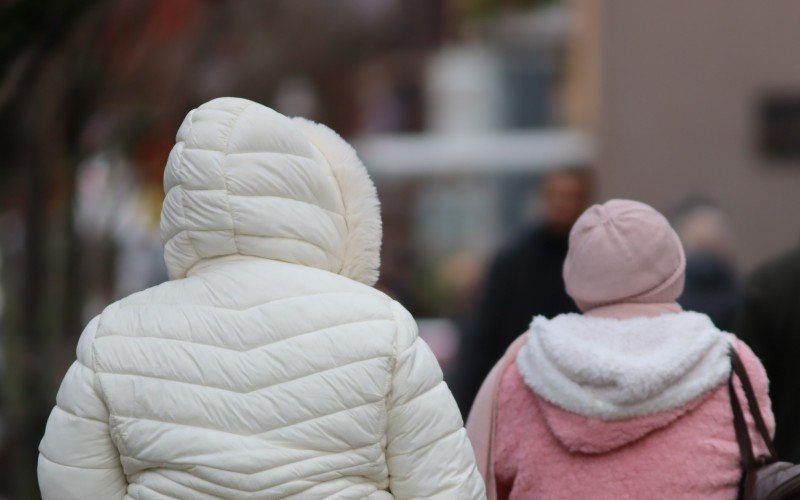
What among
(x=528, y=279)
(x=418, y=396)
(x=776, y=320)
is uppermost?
(x=418, y=396)

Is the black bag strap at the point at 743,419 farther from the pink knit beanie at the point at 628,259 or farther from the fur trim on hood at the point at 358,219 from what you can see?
Answer: the fur trim on hood at the point at 358,219

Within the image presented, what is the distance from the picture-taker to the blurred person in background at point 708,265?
820 cm

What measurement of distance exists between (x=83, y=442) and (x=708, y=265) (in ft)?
16.2

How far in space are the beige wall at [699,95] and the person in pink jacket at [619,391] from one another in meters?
10.6

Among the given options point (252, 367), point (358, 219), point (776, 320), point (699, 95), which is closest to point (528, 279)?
point (776, 320)

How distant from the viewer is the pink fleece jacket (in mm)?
4434

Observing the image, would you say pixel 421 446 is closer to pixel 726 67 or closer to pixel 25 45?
pixel 25 45

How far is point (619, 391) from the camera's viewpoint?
4.43 metres

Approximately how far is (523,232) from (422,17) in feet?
57.7

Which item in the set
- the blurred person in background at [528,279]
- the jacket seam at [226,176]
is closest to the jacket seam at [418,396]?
the jacket seam at [226,176]

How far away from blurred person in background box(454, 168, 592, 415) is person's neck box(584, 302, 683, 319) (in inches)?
158

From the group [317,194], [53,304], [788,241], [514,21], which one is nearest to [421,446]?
[317,194]

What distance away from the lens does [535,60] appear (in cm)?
3419

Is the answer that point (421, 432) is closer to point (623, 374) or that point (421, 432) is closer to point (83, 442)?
point (623, 374)
